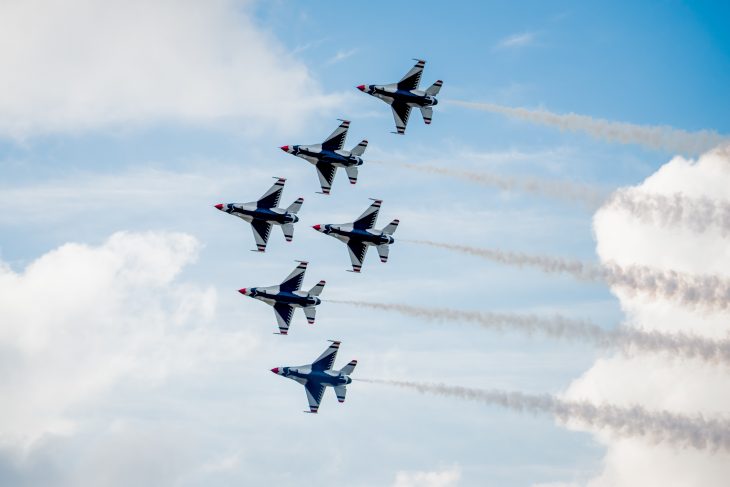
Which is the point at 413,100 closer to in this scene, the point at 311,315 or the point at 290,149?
the point at 290,149

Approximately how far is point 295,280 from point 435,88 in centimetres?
2583

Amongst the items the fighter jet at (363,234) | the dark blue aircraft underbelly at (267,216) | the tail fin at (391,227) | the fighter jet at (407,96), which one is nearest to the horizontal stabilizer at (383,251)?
the fighter jet at (363,234)

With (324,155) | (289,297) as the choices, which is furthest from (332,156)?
(289,297)

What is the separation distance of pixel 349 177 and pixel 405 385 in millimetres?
22957

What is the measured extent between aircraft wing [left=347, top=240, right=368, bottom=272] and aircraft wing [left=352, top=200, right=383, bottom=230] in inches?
70.9

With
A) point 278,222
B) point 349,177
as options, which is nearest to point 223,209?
point 278,222

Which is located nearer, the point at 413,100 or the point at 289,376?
the point at 413,100

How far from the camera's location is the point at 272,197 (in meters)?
124

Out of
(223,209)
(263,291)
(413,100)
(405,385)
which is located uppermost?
(413,100)

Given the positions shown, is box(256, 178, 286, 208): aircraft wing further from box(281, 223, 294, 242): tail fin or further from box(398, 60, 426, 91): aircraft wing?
box(398, 60, 426, 91): aircraft wing

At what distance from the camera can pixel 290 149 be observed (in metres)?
124

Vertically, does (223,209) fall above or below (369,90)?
below

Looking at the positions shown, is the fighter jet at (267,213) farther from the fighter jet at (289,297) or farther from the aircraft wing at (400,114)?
the aircraft wing at (400,114)

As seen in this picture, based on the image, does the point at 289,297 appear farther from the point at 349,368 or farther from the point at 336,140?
the point at 336,140
